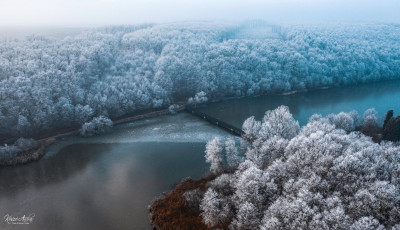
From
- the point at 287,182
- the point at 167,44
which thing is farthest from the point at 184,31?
the point at 287,182

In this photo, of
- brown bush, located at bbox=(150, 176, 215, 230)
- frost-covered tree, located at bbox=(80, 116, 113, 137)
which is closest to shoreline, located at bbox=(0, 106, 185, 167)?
frost-covered tree, located at bbox=(80, 116, 113, 137)

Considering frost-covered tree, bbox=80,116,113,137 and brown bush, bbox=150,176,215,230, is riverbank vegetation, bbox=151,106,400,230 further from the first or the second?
frost-covered tree, bbox=80,116,113,137

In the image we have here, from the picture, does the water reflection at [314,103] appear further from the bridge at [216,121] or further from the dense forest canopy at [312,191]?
the dense forest canopy at [312,191]

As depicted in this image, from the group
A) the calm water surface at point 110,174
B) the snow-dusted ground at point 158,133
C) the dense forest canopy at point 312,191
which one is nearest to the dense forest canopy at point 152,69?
the snow-dusted ground at point 158,133

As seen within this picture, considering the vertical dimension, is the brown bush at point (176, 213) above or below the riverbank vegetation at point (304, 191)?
below

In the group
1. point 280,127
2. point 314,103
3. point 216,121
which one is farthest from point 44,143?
point 314,103

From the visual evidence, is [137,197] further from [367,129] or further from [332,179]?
[367,129]
